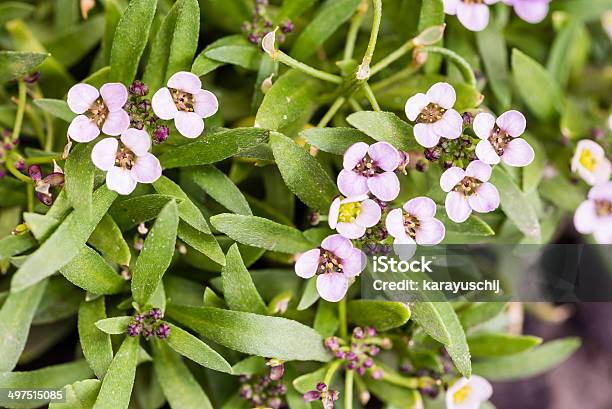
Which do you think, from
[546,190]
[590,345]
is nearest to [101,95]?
[546,190]

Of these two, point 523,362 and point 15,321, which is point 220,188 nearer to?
point 15,321

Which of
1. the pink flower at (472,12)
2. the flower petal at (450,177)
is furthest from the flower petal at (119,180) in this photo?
the pink flower at (472,12)

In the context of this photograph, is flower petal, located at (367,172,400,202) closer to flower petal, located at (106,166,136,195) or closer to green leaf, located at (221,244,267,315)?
green leaf, located at (221,244,267,315)

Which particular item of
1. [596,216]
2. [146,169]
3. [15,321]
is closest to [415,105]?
[146,169]

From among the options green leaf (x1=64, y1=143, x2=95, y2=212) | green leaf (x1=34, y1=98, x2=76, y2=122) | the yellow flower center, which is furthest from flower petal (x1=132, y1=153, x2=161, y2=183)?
the yellow flower center

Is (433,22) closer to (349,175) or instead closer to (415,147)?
(415,147)

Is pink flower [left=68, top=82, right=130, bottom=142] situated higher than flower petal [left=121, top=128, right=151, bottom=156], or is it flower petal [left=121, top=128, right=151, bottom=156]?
pink flower [left=68, top=82, right=130, bottom=142]
